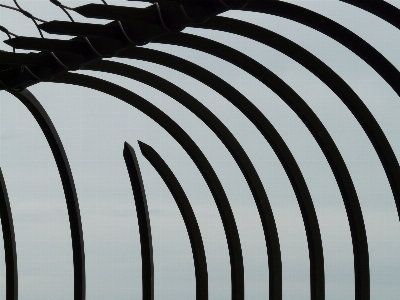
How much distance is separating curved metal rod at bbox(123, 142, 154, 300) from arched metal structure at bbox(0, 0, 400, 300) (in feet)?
0.05

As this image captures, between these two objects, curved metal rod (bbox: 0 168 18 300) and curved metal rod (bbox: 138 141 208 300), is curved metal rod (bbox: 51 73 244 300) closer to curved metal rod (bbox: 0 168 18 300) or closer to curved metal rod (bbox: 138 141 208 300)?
curved metal rod (bbox: 138 141 208 300)

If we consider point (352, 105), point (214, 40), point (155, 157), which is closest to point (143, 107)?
point (155, 157)

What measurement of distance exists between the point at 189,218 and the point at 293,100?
3.23 meters

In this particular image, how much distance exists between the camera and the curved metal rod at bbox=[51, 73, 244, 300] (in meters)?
9.31

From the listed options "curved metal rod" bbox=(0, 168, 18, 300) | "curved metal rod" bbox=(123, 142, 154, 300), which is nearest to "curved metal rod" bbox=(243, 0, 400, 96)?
"curved metal rod" bbox=(123, 142, 154, 300)

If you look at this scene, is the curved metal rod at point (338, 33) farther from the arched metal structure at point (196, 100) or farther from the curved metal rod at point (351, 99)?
the curved metal rod at point (351, 99)

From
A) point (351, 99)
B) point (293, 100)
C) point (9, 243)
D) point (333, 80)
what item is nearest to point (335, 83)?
point (333, 80)

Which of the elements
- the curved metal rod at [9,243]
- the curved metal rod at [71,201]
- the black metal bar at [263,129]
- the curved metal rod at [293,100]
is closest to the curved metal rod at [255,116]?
the black metal bar at [263,129]

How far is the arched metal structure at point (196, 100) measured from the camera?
6.88 meters

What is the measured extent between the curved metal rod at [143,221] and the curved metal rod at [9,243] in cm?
221

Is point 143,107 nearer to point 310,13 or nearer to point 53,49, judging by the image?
point 53,49

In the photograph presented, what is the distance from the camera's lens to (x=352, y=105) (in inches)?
318

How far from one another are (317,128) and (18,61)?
366 cm

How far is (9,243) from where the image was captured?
11.0 metres
